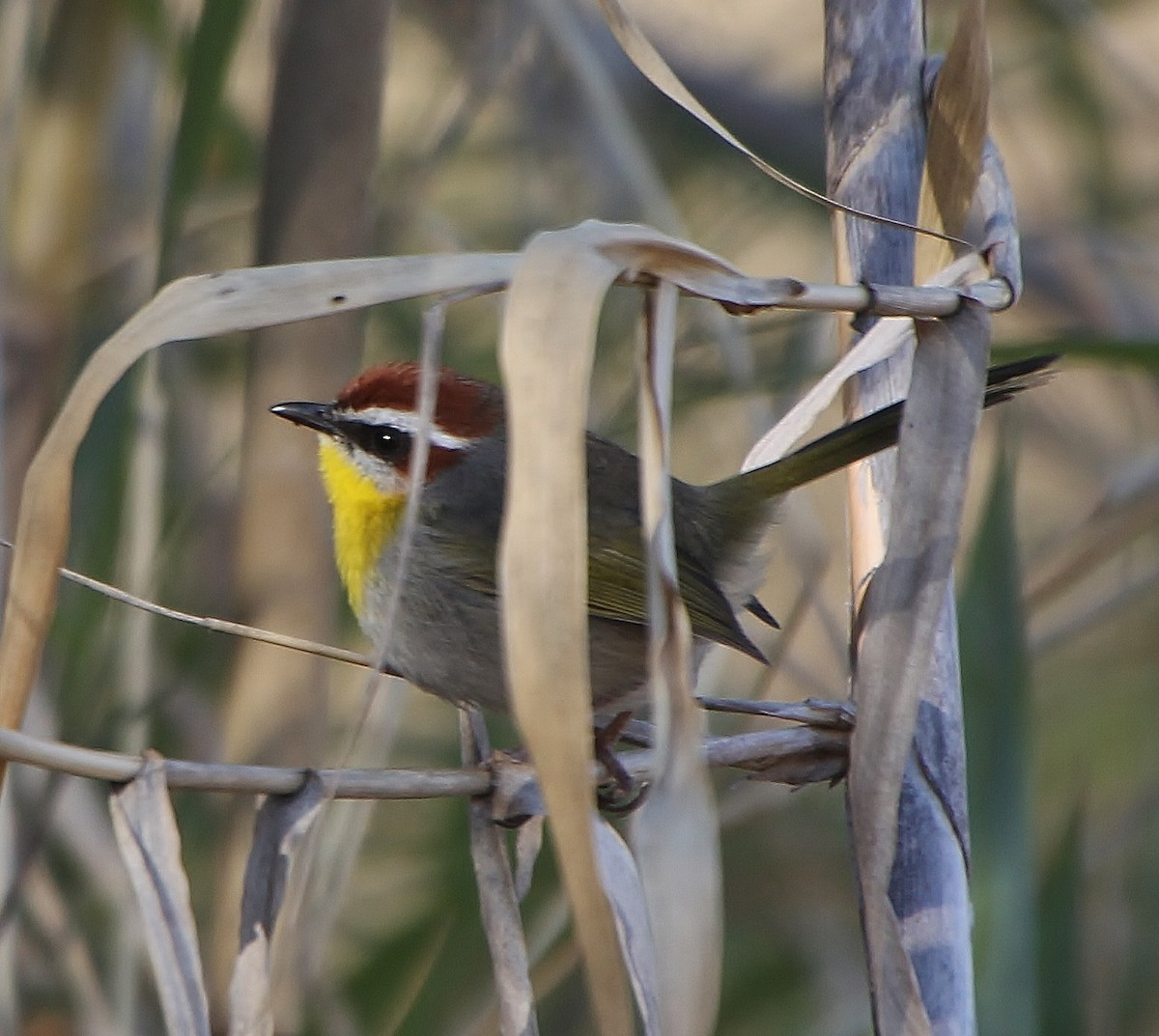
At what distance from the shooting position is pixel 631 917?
1.42 metres

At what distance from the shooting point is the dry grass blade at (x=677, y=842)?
1.12 metres

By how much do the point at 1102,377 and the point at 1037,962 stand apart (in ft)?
13.3

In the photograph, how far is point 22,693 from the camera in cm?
123

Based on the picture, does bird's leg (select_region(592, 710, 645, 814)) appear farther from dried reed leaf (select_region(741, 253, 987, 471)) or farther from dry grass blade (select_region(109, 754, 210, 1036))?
dry grass blade (select_region(109, 754, 210, 1036))

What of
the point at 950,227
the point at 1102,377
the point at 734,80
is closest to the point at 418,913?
the point at 950,227

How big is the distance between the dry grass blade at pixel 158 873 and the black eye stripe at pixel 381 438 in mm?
1333

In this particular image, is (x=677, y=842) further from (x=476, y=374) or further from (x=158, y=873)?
(x=476, y=374)

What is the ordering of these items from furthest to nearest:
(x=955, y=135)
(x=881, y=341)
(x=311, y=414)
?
(x=311, y=414) < (x=955, y=135) < (x=881, y=341)

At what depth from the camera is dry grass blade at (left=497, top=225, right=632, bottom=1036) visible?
110 cm

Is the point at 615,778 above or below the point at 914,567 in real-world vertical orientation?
below

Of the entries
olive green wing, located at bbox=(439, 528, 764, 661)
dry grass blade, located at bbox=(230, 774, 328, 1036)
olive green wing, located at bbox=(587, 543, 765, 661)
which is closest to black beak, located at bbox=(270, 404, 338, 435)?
olive green wing, located at bbox=(439, 528, 764, 661)

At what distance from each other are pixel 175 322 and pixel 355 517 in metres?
1.46

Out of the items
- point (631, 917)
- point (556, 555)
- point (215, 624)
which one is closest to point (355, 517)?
point (215, 624)

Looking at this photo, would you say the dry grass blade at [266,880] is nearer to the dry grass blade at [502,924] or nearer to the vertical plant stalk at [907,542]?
the dry grass blade at [502,924]
